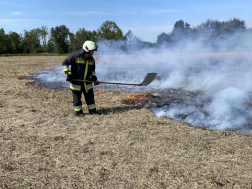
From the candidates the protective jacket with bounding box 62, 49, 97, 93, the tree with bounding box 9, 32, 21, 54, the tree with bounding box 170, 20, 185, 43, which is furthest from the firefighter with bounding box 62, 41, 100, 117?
the tree with bounding box 9, 32, 21, 54

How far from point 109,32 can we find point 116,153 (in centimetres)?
1856

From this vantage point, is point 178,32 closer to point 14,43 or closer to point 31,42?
point 14,43

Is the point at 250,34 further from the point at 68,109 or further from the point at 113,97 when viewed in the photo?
the point at 68,109

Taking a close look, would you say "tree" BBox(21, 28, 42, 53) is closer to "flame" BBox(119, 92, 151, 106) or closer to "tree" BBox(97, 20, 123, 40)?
"tree" BBox(97, 20, 123, 40)

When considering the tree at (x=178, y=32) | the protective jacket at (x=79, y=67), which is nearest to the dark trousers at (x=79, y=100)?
the protective jacket at (x=79, y=67)

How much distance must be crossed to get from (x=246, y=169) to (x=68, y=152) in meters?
2.69

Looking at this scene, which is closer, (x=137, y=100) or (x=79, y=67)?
(x=79, y=67)

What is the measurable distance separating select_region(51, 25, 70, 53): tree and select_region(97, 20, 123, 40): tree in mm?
31390

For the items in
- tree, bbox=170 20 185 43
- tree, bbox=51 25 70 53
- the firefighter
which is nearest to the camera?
the firefighter

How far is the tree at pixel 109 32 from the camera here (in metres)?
18.4

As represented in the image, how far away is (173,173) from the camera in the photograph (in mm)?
2504

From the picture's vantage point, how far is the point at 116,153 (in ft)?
9.89

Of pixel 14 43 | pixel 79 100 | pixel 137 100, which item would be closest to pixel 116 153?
pixel 79 100

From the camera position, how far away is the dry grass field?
238cm
